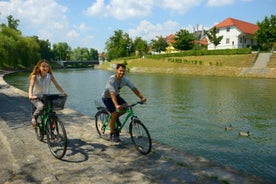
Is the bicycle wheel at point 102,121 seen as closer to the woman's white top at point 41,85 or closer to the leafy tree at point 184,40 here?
the woman's white top at point 41,85

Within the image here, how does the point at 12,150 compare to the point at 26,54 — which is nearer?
the point at 12,150

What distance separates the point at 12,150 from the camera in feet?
22.3

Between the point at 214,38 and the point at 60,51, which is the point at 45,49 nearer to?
the point at 60,51

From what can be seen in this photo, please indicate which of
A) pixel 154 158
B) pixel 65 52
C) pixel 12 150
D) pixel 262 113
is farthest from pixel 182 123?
pixel 65 52

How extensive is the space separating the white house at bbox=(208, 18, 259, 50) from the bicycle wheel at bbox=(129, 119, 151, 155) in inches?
2698

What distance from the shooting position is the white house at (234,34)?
6956cm

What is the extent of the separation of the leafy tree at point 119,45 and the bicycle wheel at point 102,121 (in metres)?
97.0

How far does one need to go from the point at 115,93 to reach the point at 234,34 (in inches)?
2729

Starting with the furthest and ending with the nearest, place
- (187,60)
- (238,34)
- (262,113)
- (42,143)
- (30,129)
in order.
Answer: (238,34)
(187,60)
(262,113)
(30,129)
(42,143)

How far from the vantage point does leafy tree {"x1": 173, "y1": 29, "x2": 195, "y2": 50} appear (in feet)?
241

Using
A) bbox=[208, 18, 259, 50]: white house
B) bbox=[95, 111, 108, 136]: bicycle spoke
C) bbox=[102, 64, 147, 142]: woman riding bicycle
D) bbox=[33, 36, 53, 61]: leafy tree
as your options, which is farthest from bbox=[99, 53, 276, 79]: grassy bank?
bbox=[33, 36, 53, 61]: leafy tree

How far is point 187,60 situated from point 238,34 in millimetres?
18530

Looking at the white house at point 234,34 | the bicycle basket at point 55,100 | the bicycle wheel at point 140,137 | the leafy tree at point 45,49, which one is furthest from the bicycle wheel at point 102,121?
the leafy tree at point 45,49

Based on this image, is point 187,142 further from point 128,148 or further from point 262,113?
point 262,113
